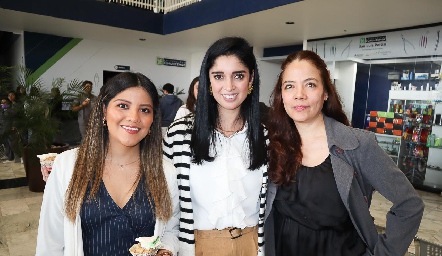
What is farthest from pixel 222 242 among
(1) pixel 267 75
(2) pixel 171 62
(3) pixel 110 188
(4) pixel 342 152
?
(2) pixel 171 62

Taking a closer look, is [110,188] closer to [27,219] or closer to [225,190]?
[225,190]

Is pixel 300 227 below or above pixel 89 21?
below

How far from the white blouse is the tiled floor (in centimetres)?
234

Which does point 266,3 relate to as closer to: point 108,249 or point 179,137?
point 179,137

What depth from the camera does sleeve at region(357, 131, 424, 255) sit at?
158cm

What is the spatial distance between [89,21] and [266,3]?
4845mm

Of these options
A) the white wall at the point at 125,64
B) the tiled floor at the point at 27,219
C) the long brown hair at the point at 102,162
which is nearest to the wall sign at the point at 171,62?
the white wall at the point at 125,64

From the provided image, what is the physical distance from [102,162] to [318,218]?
43.2 inches

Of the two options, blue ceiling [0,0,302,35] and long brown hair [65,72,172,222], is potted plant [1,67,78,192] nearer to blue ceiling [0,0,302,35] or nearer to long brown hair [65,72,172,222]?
blue ceiling [0,0,302,35]

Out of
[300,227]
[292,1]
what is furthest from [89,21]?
[300,227]

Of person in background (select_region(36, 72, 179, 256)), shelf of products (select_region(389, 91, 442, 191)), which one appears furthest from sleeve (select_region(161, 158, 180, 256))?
shelf of products (select_region(389, 91, 442, 191))

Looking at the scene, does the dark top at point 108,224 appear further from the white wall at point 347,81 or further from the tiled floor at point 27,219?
the white wall at point 347,81

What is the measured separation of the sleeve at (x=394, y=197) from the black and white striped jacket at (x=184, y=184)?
559 mm

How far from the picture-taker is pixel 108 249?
5.23 ft
